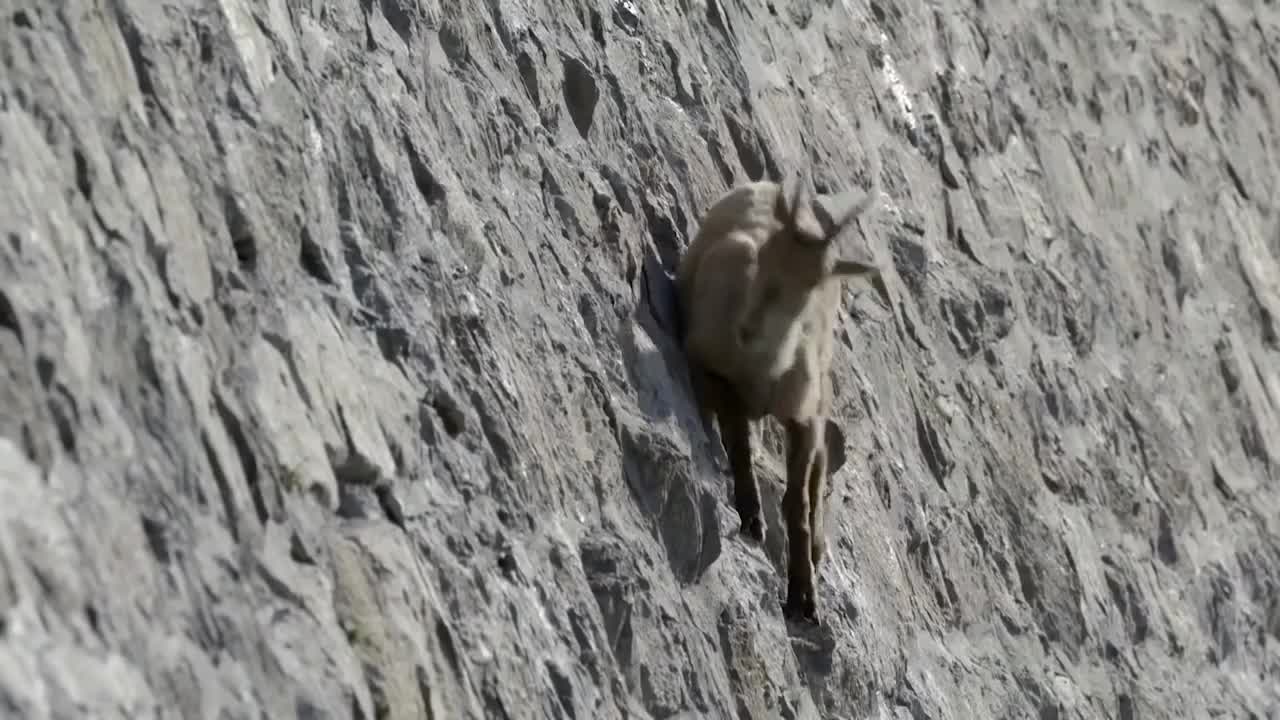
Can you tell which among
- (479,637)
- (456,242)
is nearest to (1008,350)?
(456,242)

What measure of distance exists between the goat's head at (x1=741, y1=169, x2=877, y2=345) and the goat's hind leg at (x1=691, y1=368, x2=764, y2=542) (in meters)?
0.24

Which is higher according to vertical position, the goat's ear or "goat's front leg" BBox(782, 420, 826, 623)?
the goat's ear

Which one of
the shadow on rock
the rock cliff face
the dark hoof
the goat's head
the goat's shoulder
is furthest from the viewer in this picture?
the goat's shoulder

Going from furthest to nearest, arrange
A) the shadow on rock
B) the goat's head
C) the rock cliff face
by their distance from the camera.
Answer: the goat's head → the shadow on rock → the rock cliff face

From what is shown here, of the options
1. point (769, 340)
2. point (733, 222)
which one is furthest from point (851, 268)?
point (733, 222)

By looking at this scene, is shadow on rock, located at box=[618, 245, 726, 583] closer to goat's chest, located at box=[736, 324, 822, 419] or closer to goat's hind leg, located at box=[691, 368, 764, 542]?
goat's hind leg, located at box=[691, 368, 764, 542]

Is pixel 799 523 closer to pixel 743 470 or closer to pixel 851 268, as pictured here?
pixel 743 470

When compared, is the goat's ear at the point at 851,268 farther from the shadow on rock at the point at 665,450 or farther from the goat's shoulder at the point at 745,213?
the shadow on rock at the point at 665,450

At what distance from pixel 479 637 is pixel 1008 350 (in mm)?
4900

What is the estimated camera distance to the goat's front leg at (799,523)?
7.02 m

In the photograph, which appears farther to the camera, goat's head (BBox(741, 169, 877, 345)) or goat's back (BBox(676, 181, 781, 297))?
goat's back (BBox(676, 181, 781, 297))

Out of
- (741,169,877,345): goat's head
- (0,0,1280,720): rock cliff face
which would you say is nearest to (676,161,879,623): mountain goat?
(741,169,877,345): goat's head

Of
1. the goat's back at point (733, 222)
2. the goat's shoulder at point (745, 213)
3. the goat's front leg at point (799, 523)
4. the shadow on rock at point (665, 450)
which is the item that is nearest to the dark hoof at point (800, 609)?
the goat's front leg at point (799, 523)

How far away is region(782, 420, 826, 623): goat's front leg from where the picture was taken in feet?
23.0
